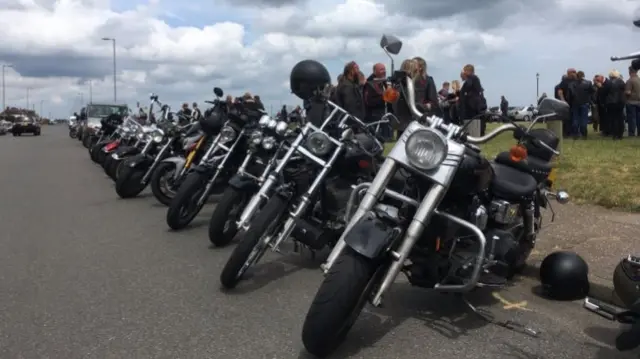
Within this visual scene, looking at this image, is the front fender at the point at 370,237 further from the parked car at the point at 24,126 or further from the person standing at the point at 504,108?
the parked car at the point at 24,126

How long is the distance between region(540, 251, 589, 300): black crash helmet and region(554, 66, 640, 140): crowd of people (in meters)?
9.88

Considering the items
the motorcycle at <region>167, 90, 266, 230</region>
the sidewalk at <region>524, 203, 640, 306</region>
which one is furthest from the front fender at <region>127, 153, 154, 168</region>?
the sidewalk at <region>524, 203, 640, 306</region>

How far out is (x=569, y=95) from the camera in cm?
1386

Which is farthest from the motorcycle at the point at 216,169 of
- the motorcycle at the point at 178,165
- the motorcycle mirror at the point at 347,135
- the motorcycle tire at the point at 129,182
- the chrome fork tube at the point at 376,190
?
the chrome fork tube at the point at 376,190

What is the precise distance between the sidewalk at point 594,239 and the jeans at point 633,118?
8.00 metres

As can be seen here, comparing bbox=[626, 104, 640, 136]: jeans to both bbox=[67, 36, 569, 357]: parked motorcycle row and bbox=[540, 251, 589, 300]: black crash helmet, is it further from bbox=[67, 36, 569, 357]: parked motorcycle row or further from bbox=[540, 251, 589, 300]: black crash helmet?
bbox=[540, 251, 589, 300]: black crash helmet

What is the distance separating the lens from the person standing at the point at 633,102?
44.3 feet

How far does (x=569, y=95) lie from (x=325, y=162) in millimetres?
10414

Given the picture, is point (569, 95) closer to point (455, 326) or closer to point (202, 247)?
point (202, 247)

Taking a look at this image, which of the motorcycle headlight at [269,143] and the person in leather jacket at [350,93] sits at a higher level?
the person in leather jacket at [350,93]

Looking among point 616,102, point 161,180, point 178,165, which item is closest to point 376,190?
point 178,165

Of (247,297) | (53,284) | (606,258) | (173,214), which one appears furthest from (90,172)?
(606,258)

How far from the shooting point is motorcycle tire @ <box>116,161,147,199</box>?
9.73 m

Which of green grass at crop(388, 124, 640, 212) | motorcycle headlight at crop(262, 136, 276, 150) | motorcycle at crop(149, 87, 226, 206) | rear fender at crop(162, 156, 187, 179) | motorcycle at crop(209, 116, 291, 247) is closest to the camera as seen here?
motorcycle at crop(209, 116, 291, 247)
